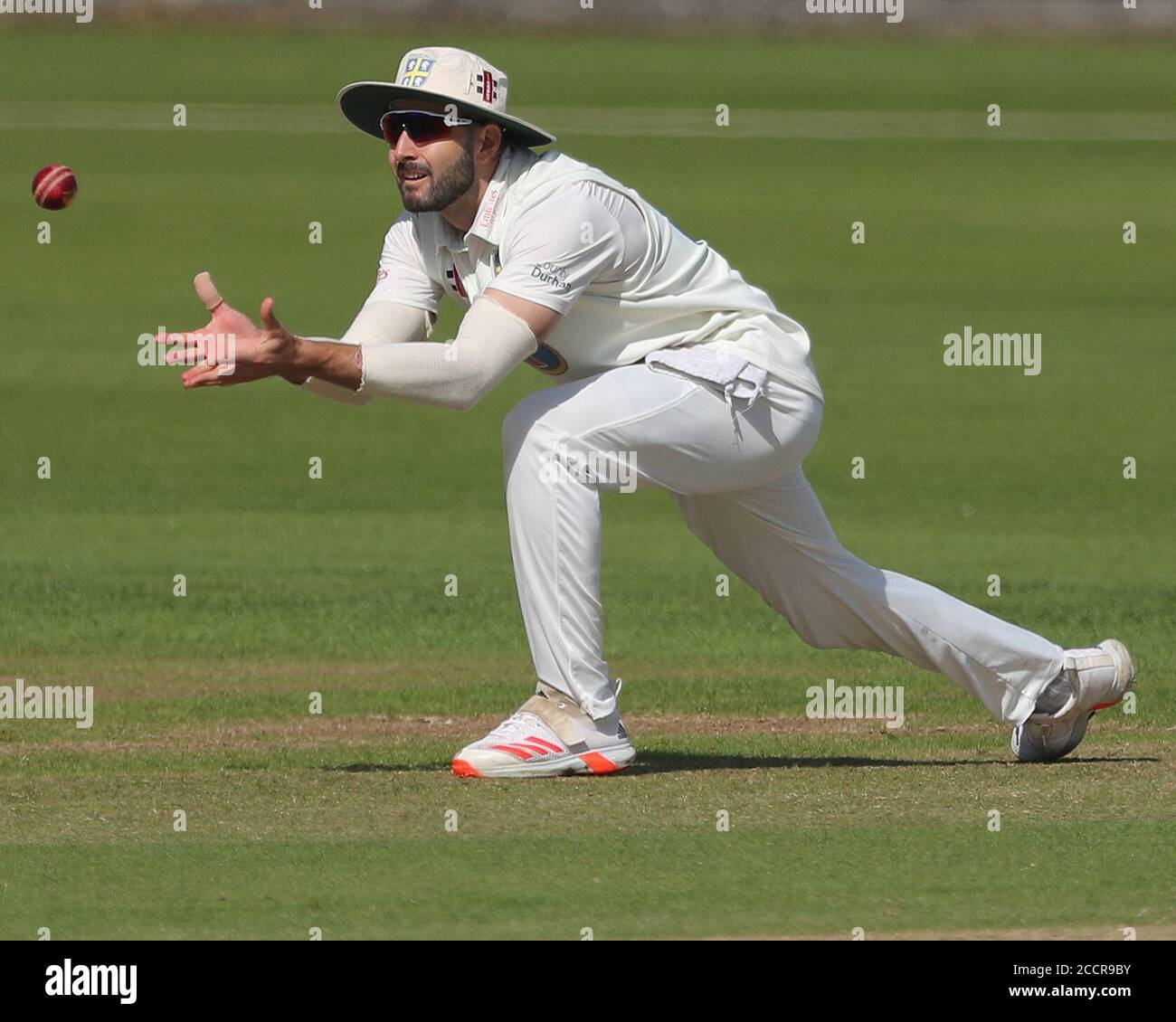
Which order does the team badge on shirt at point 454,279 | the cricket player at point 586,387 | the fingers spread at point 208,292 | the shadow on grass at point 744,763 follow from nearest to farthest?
the fingers spread at point 208,292 < the cricket player at point 586,387 < the shadow on grass at point 744,763 < the team badge on shirt at point 454,279

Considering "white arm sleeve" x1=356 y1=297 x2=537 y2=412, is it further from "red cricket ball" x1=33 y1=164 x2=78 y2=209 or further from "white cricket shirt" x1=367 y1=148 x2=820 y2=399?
"red cricket ball" x1=33 y1=164 x2=78 y2=209

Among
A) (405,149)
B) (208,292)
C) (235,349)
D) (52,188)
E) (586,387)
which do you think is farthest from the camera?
(52,188)

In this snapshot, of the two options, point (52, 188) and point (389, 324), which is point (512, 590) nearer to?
point (52, 188)

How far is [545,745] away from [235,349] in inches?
58.5

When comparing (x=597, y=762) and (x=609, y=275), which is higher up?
(x=609, y=275)

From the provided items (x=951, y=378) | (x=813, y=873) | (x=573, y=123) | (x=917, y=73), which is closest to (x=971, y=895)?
(x=813, y=873)

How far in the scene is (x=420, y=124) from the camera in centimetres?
780

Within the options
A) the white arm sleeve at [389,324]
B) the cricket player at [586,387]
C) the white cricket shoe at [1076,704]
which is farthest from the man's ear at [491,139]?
the white cricket shoe at [1076,704]

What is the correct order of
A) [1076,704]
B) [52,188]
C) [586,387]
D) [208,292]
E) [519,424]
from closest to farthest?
1. [208,292]
2. [519,424]
3. [586,387]
4. [1076,704]
5. [52,188]

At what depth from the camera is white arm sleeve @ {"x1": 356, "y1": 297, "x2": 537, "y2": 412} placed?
734 cm

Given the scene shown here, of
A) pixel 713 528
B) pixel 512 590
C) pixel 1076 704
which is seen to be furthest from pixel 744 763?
pixel 512 590

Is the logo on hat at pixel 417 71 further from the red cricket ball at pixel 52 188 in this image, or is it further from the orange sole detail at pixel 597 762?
the orange sole detail at pixel 597 762

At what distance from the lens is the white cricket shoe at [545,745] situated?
24.9 feet

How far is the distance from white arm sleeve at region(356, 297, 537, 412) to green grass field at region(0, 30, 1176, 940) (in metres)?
1.13
